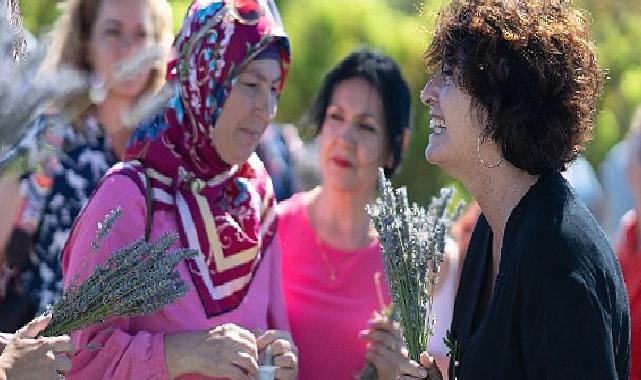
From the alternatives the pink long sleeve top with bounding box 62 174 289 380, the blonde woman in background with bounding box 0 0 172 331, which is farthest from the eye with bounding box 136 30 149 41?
the pink long sleeve top with bounding box 62 174 289 380

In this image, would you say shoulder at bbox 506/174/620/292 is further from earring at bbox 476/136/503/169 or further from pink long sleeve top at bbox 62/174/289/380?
pink long sleeve top at bbox 62/174/289/380

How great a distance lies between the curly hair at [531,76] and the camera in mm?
2803

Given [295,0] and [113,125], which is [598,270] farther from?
[295,0]

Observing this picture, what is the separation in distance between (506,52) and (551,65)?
10cm

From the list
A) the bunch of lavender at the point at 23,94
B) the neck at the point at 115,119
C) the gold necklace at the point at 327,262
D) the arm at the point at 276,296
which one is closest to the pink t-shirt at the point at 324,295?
the gold necklace at the point at 327,262

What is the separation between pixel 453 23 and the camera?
116 inches

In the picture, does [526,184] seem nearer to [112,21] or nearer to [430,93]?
[430,93]

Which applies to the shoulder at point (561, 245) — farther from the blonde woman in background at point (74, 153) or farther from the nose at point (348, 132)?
the nose at point (348, 132)

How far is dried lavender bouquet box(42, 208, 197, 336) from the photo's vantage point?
272cm

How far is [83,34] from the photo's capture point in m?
4.45

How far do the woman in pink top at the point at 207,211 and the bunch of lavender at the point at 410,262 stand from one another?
0.38 m

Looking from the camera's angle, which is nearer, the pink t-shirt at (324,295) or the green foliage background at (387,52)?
the pink t-shirt at (324,295)

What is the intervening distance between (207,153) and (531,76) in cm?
100

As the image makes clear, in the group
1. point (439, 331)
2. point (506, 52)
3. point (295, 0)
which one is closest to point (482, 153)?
point (506, 52)
